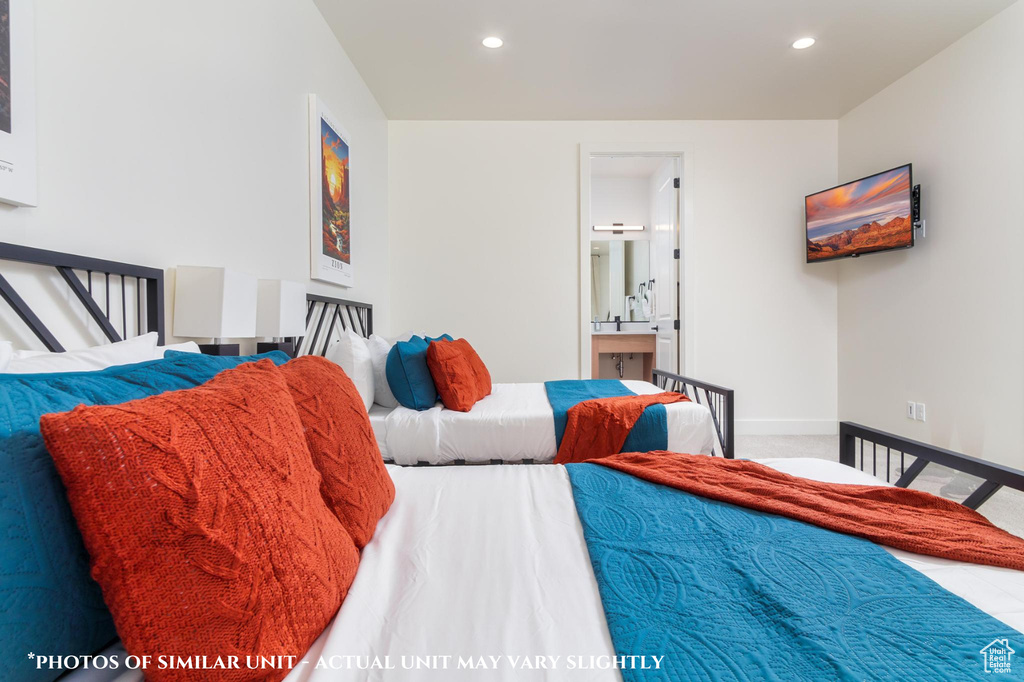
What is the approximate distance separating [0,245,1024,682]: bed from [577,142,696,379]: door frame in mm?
2838

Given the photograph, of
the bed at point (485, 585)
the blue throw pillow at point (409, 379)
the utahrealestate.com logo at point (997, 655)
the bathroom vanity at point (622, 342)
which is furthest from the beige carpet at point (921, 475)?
the blue throw pillow at point (409, 379)

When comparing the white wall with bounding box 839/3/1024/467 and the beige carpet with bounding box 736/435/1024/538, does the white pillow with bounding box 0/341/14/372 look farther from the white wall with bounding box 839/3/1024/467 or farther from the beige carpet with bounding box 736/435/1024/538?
the white wall with bounding box 839/3/1024/467

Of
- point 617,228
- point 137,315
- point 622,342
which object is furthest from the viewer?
point 617,228

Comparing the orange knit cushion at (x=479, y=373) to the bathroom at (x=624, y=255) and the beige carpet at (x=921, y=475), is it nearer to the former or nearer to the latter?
the beige carpet at (x=921, y=475)

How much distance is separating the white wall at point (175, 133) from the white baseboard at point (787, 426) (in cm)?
368

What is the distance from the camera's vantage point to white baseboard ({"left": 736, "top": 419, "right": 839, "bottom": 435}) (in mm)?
4152

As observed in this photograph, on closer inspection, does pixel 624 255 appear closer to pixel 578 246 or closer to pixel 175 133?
pixel 578 246

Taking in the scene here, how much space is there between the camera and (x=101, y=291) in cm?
124

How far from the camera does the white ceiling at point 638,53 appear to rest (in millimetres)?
2686

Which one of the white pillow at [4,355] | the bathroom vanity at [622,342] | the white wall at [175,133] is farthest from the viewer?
the bathroom vanity at [622,342]

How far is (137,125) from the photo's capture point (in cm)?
134

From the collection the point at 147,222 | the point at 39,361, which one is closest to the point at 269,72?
the point at 147,222

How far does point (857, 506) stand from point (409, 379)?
5.95 feet

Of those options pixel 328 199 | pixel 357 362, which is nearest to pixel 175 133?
pixel 357 362
